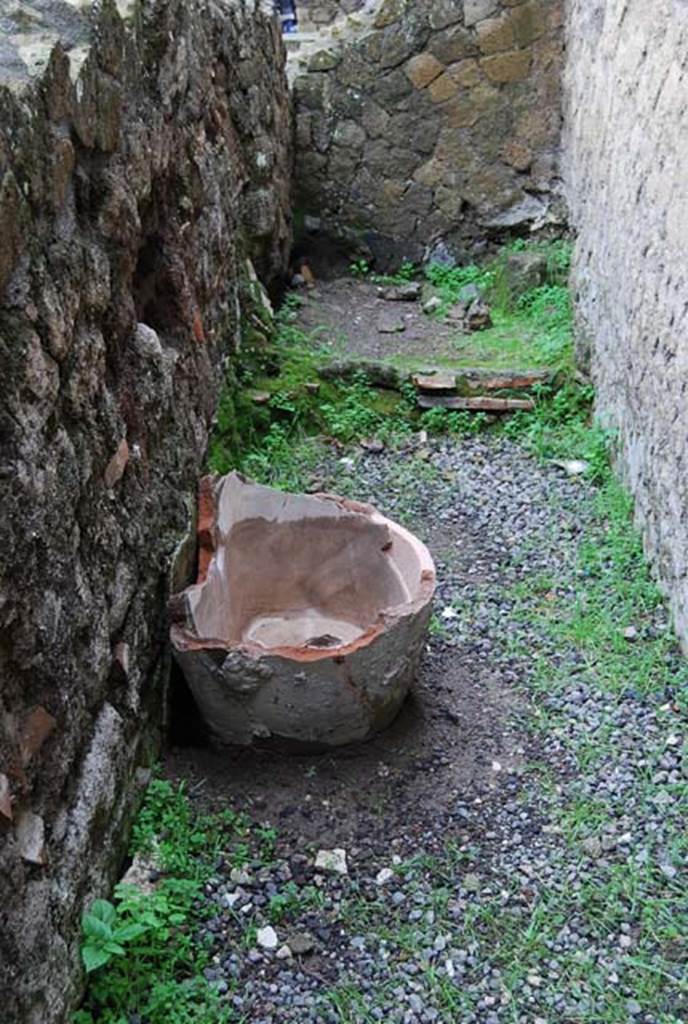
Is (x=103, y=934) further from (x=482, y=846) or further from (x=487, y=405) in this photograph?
(x=487, y=405)

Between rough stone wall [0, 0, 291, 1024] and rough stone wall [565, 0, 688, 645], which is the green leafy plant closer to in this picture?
rough stone wall [0, 0, 291, 1024]

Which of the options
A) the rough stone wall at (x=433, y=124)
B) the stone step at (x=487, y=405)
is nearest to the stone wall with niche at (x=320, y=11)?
the rough stone wall at (x=433, y=124)

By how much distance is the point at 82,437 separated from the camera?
2.01 meters

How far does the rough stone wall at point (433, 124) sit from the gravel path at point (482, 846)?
3.19m

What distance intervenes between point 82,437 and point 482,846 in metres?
1.33

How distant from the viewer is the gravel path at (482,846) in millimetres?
1979

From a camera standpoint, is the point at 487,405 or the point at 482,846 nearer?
the point at 482,846

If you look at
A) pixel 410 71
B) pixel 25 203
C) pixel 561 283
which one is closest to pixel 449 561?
pixel 25 203

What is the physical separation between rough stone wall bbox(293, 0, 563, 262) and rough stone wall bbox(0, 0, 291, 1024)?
2652 mm

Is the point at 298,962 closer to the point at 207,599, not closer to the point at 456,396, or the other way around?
the point at 207,599

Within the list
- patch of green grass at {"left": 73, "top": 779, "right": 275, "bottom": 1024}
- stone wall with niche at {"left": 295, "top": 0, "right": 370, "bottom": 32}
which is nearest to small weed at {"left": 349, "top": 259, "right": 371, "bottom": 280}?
patch of green grass at {"left": 73, "top": 779, "right": 275, "bottom": 1024}

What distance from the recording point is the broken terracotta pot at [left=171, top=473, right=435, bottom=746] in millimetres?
2365

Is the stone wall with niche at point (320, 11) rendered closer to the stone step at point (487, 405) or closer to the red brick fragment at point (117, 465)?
the stone step at point (487, 405)

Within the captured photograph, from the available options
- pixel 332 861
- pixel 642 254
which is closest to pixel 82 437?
pixel 332 861
